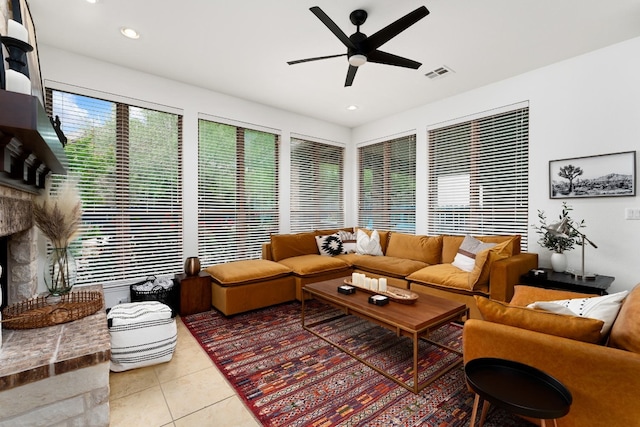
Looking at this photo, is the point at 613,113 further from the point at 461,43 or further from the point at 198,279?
the point at 198,279

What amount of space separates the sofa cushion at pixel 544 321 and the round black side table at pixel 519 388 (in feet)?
0.75

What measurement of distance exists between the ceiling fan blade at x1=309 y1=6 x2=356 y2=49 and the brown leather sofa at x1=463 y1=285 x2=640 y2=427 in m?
2.18

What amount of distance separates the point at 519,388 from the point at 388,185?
13.3 ft

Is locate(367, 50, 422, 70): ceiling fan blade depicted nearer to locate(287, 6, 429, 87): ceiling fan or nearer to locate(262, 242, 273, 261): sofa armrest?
locate(287, 6, 429, 87): ceiling fan

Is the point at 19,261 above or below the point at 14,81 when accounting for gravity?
below

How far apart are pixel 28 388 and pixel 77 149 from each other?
2.60 metres

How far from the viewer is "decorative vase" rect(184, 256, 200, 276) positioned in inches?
134

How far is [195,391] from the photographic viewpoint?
192 centimetres

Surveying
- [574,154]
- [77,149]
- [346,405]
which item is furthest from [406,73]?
[77,149]

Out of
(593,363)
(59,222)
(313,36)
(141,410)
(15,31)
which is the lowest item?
(141,410)

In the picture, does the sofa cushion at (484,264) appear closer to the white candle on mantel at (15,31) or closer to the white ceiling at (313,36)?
the white ceiling at (313,36)

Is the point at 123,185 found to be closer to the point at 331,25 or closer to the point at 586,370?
the point at 331,25

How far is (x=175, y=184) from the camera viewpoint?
3.69m

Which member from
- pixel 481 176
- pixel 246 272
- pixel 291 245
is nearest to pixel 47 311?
pixel 246 272
